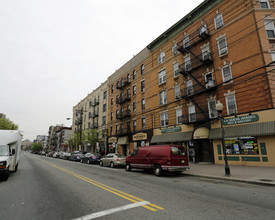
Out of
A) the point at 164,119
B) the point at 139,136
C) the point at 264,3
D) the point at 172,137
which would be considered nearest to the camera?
the point at 264,3

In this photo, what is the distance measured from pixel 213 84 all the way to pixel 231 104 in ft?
8.90

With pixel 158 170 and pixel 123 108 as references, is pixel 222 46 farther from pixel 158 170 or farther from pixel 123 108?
pixel 123 108

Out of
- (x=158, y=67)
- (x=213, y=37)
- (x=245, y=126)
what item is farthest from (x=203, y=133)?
(x=158, y=67)

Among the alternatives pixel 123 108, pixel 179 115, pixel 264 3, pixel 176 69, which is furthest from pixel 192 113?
pixel 123 108

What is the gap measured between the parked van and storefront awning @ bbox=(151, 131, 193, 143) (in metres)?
6.76

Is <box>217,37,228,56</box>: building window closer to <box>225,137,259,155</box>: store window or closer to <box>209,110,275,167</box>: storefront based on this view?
<box>209,110,275,167</box>: storefront

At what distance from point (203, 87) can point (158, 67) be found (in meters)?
8.68

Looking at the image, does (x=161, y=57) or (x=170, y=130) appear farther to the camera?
(x=161, y=57)

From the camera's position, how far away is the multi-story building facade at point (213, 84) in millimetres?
13797

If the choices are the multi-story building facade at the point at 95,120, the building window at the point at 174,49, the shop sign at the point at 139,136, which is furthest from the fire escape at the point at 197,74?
the multi-story building facade at the point at 95,120

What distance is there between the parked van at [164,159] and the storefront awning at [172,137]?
6.76 m

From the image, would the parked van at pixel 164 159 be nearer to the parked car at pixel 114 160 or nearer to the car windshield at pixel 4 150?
the parked car at pixel 114 160

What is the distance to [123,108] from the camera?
30.8 meters

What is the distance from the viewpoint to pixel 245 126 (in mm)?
14070
